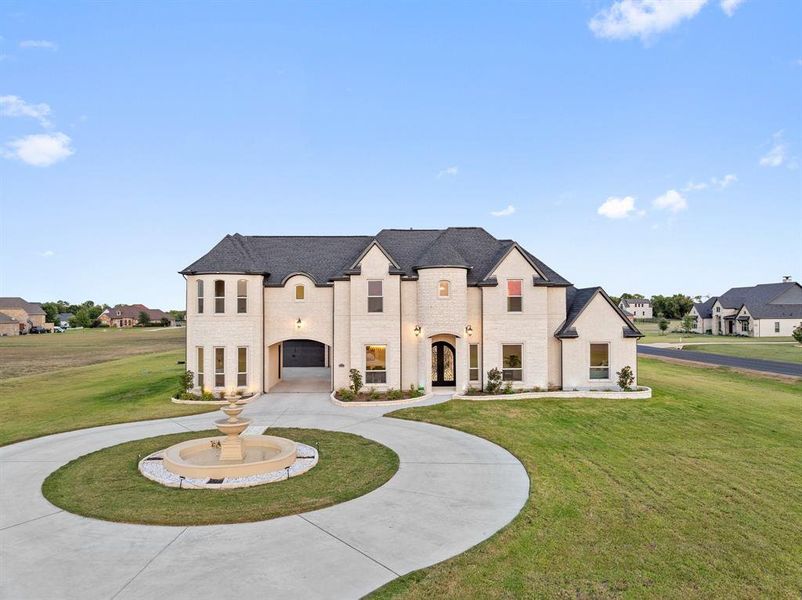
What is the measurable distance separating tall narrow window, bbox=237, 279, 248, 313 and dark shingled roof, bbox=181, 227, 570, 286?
0.66 metres

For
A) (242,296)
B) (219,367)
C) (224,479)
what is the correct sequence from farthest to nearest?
(242,296), (219,367), (224,479)

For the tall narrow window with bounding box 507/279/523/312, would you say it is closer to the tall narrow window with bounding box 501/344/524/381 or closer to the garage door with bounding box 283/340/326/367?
the tall narrow window with bounding box 501/344/524/381

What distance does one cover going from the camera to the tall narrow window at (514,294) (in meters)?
20.7

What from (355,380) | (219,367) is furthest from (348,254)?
(219,367)

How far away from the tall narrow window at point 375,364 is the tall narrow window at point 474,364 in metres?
4.38

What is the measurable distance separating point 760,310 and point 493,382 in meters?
68.0

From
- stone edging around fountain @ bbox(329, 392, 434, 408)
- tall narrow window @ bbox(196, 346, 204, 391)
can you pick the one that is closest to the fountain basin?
stone edging around fountain @ bbox(329, 392, 434, 408)

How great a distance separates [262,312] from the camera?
2112 centimetres

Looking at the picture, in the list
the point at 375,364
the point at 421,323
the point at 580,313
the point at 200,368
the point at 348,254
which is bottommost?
the point at 200,368

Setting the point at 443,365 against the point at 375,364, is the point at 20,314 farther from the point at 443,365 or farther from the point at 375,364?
the point at 443,365

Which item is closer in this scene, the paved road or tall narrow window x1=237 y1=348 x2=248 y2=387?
tall narrow window x1=237 y1=348 x2=248 y2=387

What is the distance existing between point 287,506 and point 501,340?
1447cm

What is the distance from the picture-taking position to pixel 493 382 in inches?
790

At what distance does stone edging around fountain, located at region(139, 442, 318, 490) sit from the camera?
936 centimetres
